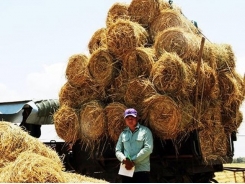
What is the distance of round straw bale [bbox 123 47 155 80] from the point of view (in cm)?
727

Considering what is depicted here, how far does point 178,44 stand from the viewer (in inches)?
292

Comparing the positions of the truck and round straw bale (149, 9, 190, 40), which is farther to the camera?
round straw bale (149, 9, 190, 40)

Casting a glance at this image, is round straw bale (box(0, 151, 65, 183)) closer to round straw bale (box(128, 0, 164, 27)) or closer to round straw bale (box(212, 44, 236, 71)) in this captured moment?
round straw bale (box(128, 0, 164, 27))

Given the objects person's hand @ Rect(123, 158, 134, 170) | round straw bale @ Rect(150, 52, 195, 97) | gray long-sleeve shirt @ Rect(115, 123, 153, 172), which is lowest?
person's hand @ Rect(123, 158, 134, 170)

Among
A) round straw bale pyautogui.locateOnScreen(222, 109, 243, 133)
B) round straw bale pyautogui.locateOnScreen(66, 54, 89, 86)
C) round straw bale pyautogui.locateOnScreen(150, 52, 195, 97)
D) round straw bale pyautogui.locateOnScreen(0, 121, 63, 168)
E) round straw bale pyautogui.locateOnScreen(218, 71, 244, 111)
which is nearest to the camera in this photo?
round straw bale pyautogui.locateOnScreen(0, 121, 63, 168)

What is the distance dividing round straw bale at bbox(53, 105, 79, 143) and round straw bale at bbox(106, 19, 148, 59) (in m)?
1.39

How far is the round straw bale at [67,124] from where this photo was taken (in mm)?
7763

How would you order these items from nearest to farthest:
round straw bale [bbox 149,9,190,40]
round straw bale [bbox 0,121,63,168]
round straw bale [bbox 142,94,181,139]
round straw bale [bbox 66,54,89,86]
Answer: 1. round straw bale [bbox 0,121,63,168]
2. round straw bale [bbox 142,94,181,139]
3. round straw bale [bbox 66,54,89,86]
4. round straw bale [bbox 149,9,190,40]

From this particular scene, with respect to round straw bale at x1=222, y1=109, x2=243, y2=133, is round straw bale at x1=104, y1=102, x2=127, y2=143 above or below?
above

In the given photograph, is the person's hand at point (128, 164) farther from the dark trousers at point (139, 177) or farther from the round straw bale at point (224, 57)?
the round straw bale at point (224, 57)

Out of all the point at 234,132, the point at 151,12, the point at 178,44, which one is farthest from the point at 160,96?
the point at 234,132

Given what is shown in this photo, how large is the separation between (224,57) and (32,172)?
5192mm

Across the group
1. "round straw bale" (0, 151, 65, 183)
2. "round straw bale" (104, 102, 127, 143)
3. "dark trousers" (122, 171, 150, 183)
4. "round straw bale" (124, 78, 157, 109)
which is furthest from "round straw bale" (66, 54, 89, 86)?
"round straw bale" (0, 151, 65, 183)

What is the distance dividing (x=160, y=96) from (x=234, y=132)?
2.77 metres
